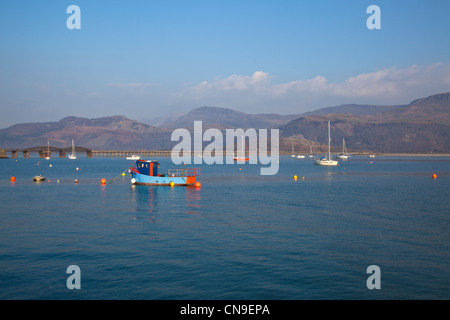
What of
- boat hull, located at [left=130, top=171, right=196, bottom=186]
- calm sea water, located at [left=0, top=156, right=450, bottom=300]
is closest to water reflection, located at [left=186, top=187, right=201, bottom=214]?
calm sea water, located at [left=0, top=156, right=450, bottom=300]

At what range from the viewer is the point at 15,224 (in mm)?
38531

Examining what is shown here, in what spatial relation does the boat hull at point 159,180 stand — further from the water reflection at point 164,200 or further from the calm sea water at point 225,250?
the calm sea water at point 225,250

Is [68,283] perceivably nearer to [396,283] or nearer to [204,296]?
[204,296]

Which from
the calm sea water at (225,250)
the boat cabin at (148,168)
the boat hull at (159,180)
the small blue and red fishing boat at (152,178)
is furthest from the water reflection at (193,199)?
the boat cabin at (148,168)

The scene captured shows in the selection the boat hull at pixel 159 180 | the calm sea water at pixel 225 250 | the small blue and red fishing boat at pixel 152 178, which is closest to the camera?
the calm sea water at pixel 225 250

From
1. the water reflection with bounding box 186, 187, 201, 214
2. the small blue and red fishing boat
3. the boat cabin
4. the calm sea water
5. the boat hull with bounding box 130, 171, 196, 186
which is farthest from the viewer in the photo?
the boat cabin

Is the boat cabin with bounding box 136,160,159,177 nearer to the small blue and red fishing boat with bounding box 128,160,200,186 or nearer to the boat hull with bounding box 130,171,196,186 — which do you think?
the small blue and red fishing boat with bounding box 128,160,200,186

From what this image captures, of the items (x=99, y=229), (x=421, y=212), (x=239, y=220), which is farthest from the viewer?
(x=421, y=212)

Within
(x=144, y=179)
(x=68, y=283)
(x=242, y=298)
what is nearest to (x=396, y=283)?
(x=242, y=298)

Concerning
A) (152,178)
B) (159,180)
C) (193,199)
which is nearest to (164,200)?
(193,199)

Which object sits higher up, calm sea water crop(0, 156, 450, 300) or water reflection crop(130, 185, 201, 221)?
water reflection crop(130, 185, 201, 221)

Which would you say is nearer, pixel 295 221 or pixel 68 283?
pixel 68 283

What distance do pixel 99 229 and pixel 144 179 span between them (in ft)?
132

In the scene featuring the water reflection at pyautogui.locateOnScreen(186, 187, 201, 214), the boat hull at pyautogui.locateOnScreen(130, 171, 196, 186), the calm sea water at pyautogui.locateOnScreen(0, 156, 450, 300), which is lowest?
the calm sea water at pyautogui.locateOnScreen(0, 156, 450, 300)
